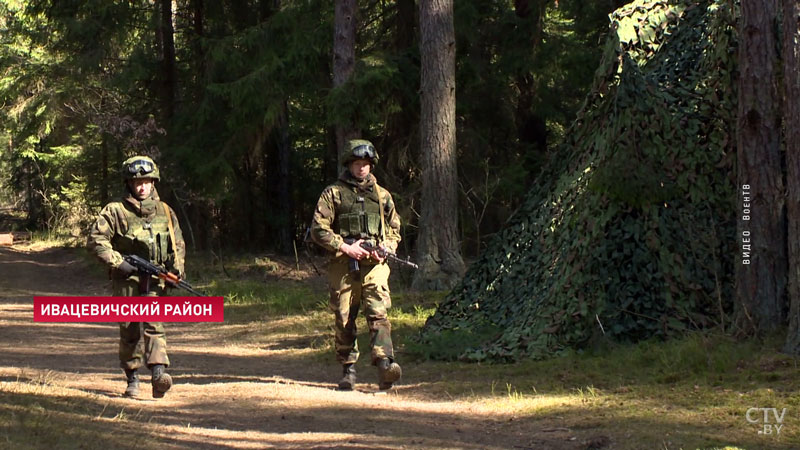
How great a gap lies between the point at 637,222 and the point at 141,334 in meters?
5.38

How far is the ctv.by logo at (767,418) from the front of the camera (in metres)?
6.63

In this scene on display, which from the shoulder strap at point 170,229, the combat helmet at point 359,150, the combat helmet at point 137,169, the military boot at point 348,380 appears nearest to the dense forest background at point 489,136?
the military boot at point 348,380

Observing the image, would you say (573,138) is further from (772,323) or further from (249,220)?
(249,220)

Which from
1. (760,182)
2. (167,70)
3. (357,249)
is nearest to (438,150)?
(357,249)

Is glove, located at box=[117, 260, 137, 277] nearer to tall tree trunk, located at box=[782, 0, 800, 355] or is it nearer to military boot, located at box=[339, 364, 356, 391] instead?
military boot, located at box=[339, 364, 356, 391]

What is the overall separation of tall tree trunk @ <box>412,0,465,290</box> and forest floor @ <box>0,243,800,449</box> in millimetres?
2982

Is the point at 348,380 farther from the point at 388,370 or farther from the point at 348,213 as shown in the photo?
the point at 348,213

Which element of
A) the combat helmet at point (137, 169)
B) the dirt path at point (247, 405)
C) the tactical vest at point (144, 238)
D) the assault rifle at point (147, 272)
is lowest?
the dirt path at point (247, 405)

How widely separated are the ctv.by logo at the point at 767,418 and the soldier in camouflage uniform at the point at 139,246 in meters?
5.00

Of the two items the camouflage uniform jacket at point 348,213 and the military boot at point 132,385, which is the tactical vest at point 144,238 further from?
the camouflage uniform jacket at point 348,213

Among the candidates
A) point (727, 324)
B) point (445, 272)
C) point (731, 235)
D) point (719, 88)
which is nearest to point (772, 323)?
point (727, 324)

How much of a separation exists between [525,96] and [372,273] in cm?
1395

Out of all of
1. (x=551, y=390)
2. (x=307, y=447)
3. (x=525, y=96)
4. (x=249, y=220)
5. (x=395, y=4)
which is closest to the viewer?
(x=307, y=447)

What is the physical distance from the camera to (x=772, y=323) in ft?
29.1
